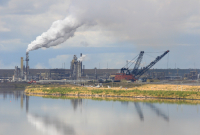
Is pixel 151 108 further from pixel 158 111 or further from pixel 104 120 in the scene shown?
pixel 104 120

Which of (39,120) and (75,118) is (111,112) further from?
(39,120)

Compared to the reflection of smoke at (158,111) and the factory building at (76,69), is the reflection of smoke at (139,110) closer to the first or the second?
the reflection of smoke at (158,111)

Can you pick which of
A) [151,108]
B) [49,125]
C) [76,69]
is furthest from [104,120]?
[76,69]

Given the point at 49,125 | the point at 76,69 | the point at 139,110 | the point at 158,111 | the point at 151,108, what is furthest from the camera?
the point at 76,69

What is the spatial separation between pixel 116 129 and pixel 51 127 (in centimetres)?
894

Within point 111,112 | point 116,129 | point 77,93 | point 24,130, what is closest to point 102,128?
point 116,129

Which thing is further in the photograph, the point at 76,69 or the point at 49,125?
the point at 76,69

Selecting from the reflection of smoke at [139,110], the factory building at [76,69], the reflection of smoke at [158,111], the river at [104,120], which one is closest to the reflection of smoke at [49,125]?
the river at [104,120]

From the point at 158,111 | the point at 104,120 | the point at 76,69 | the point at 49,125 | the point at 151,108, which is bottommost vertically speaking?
the point at 49,125

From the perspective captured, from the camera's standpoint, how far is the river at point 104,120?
3918cm

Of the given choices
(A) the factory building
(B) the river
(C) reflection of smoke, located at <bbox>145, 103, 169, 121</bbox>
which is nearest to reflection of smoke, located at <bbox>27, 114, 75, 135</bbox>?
(B) the river

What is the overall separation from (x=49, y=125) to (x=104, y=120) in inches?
342

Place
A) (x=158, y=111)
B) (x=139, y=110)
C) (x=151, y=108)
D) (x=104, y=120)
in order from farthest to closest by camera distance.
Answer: (x=151, y=108), (x=139, y=110), (x=158, y=111), (x=104, y=120)

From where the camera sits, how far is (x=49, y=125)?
1692 inches
